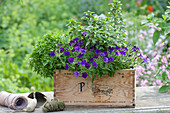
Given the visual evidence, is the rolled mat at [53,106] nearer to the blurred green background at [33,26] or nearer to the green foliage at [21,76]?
the blurred green background at [33,26]

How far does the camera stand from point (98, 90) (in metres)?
1.73

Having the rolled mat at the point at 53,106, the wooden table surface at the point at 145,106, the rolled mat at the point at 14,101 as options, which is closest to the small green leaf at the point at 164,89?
the wooden table surface at the point at 145,106

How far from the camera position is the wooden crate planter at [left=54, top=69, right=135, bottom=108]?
1707mm

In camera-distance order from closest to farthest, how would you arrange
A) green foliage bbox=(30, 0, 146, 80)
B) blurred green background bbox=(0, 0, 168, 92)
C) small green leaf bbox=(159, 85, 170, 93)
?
green foliage bbox=(30, 0, 146, 80)
small green leaf bbox=(159, 85, 170, 93)
blurred green background bbox=(0, 0, 168, 92)

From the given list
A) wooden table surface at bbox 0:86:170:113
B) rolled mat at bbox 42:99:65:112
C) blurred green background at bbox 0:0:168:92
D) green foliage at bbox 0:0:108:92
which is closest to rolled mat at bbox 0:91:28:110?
wooden table surface at bbox 0:86:170:113

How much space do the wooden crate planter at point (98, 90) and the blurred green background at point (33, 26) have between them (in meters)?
0.72

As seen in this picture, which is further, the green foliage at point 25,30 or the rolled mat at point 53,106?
the green foliage at point 25,30

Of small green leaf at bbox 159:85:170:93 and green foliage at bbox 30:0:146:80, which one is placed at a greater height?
green foliage at bbox 30:0:146:80

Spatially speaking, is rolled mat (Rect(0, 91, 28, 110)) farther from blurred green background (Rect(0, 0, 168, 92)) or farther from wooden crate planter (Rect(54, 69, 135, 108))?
blurred green background (Rect(0, 0, 168, 92))

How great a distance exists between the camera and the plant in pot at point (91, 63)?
166 cm

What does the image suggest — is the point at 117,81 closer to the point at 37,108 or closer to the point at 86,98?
the point at 86,98

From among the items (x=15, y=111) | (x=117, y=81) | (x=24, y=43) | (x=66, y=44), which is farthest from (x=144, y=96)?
(x=24, y=43)

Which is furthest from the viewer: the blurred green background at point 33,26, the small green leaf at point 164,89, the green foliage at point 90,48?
the blurred green background at point 33,26

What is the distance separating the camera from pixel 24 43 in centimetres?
373
